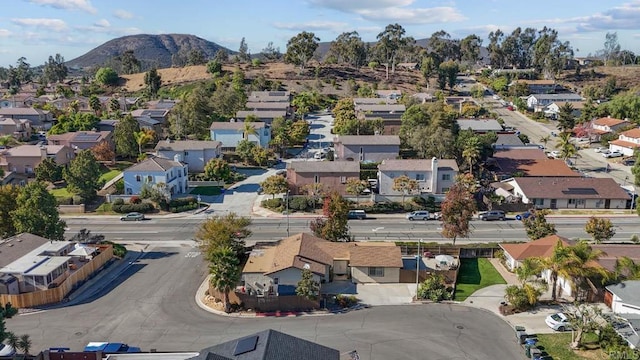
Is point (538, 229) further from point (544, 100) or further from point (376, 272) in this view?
point (544, 100)

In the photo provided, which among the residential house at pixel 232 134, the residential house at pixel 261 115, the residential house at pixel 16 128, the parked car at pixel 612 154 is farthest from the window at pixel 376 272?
the residential house at pixel 16 128

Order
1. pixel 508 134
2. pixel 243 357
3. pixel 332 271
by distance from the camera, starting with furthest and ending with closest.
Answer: pixel 508 134 < pixel 332 271 < pixel 243 357

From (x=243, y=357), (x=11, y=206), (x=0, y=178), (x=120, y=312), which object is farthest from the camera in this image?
(x=0, y=178)

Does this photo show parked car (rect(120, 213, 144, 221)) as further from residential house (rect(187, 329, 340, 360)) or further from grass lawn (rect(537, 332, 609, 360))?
grass lawn (rect(537, 332, 609, 360))

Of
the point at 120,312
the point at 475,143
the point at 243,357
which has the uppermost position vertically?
the point at 475,143

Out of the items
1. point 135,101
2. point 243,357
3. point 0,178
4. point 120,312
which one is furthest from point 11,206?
point 135,101

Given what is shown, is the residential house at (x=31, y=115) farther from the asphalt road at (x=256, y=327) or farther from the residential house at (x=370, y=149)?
the asphalt road at (x=256, y=327)

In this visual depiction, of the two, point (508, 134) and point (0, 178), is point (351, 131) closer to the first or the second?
point (508, 134)
